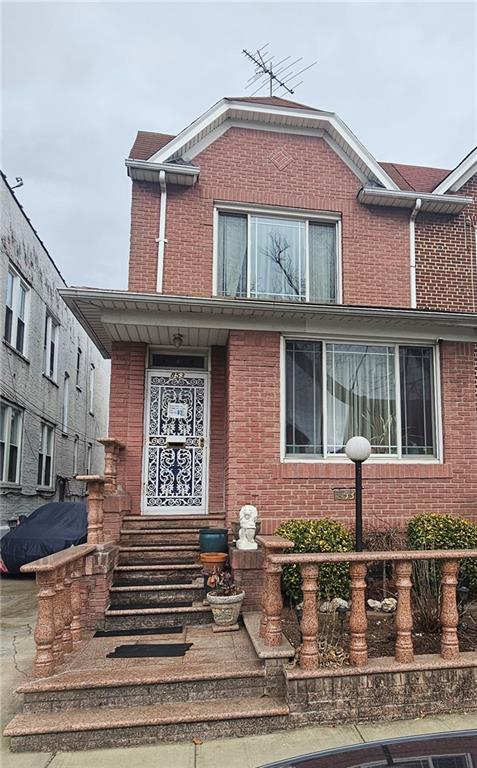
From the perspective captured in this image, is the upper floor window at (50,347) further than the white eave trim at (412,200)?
Yes

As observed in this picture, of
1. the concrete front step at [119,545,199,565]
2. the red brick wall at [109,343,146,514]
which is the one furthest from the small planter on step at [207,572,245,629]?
the red brick wall at [109,343,146,514]

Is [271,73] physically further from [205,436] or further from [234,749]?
[234,749]

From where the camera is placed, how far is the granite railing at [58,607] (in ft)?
13.3

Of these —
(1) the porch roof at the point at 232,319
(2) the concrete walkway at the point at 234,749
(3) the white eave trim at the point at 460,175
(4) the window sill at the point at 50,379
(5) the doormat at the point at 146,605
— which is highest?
(3) the white eave trim at the point at 460,175

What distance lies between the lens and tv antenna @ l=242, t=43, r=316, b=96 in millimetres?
9875

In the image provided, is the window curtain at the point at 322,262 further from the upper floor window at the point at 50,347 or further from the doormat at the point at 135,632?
the upper floor window at the point at 50,347

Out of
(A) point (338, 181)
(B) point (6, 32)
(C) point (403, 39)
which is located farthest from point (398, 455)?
(B) point (6, 32)

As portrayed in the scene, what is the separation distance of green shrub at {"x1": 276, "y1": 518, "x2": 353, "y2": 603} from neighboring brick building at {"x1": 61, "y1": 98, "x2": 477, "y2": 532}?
0.48 metres

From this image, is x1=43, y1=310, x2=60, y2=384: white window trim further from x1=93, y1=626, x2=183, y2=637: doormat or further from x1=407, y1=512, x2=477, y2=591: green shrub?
x1=407, y1=512, x2=477, y2=591: green shrub

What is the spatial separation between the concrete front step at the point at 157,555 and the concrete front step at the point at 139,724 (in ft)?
7.86

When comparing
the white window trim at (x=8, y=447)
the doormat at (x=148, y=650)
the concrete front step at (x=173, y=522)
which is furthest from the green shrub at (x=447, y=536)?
the white window trim at (x=8, y=447)

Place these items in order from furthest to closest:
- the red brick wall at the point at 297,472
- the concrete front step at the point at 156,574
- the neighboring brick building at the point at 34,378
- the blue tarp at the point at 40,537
Result: the neighboring brick building at the point at 34,378
the blue tarp at the point at 40,537
the red brick wall at the point at 297,472
the concrete front step at the point at 156,574

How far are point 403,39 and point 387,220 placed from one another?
9.94 ft

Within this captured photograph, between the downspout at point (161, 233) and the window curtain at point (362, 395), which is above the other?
the downspout at point (161, 233)
